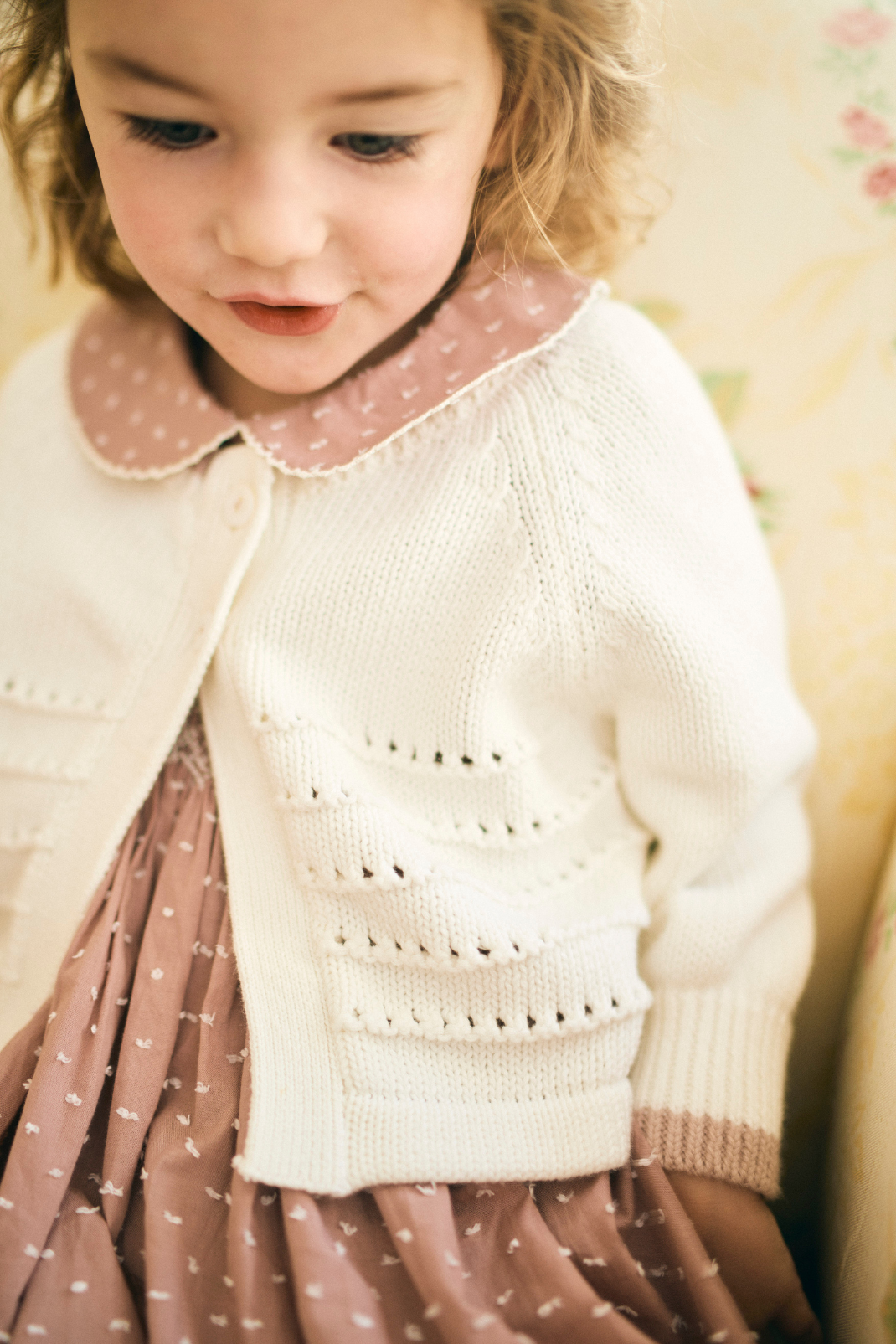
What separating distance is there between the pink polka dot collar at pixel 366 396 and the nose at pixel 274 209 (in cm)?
12

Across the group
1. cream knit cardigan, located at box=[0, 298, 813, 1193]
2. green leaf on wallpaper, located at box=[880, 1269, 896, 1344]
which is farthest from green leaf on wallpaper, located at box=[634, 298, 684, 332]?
green leaf on wallpaper, located at box=[880, 1269, 896, 1344]

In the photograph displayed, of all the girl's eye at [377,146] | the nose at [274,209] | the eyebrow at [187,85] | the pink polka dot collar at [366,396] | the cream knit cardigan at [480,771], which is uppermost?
the eyebrow at [187,85]

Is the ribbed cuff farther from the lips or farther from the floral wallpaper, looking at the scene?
the lips

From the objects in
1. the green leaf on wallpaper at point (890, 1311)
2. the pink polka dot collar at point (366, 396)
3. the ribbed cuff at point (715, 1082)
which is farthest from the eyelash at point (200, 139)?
the green leaf on wallpaper at point (890, 1311)

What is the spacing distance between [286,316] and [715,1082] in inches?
20.0

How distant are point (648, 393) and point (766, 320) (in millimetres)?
190

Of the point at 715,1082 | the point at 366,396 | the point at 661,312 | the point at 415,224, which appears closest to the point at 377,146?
the point at 415,224

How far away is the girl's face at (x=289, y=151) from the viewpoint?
45 centimetres

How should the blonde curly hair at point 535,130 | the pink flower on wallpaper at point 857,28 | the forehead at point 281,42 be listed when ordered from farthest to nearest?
the pink flower on wallpaper at point 857,28 → the blonde curly hair at point 535,130 → the forehead at point 281,42

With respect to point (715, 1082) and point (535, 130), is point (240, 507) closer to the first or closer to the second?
point (535, 130)

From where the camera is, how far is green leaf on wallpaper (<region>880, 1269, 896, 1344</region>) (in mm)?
492

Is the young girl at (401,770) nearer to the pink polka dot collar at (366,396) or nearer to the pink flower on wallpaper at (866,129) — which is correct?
the pink polka dot collar at (366,396)

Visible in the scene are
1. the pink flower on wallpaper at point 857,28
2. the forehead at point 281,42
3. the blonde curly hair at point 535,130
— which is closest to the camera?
the forehead at point 281,42

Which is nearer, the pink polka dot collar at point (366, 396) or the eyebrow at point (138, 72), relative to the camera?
the eyebrow at point (138, 72)
